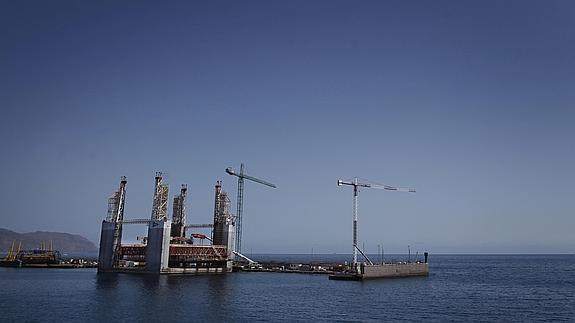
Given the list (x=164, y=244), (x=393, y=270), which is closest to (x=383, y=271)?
(x=393, y=270)

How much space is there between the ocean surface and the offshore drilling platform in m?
10.9

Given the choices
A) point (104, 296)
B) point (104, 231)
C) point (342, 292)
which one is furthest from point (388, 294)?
point (104, 231)

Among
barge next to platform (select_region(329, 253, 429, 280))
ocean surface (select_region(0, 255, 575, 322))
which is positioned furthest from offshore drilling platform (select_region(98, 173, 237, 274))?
barge next to platform (select_region(329, 253, 429, 280))

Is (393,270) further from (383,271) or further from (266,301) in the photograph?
(266,301)

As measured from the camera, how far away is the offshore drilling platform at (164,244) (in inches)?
4921

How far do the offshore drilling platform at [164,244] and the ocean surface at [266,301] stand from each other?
10861 millimetres

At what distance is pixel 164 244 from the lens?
124188mm

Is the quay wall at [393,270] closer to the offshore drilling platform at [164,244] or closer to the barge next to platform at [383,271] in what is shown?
the barge next to platform at [383,271]

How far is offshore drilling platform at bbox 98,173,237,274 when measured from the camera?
125 metres

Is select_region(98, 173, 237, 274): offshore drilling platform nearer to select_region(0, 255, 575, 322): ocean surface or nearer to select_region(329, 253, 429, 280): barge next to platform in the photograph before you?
select_region(0, 255, 575, 322): ocean surface

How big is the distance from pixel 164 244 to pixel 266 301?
51003 millimetres

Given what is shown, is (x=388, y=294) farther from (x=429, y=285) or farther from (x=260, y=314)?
(x=260, y=314)

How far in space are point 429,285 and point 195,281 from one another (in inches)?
2107

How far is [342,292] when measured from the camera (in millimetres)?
95562
